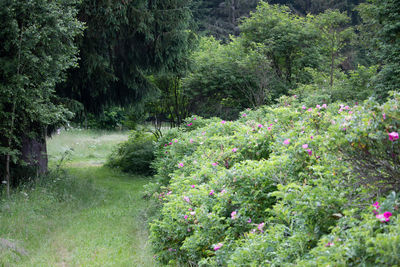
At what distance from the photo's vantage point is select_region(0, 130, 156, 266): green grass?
5.32m

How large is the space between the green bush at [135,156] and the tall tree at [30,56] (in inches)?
269

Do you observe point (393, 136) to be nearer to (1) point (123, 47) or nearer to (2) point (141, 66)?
(1) point (123, 47)

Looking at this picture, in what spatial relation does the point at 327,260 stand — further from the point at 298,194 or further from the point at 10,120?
the point at 10,120

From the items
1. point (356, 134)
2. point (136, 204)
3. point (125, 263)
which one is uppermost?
point (356, 134)

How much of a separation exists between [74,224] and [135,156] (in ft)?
25.4

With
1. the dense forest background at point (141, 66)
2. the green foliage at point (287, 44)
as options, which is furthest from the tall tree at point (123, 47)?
the green foliage at point (287, 44)

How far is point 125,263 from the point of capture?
493cm

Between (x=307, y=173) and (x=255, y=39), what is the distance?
15105 mm

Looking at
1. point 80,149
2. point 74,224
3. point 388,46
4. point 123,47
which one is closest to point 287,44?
point 388,46

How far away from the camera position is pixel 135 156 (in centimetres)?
1510

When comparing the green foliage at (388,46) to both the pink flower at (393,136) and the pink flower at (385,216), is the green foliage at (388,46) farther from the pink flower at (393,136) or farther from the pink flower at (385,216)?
the pink flower at (385,216)

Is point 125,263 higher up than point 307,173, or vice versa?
A: point 307,173

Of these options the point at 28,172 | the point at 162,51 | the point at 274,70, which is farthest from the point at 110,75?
the point at 274,70

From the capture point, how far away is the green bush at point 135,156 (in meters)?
14.9
